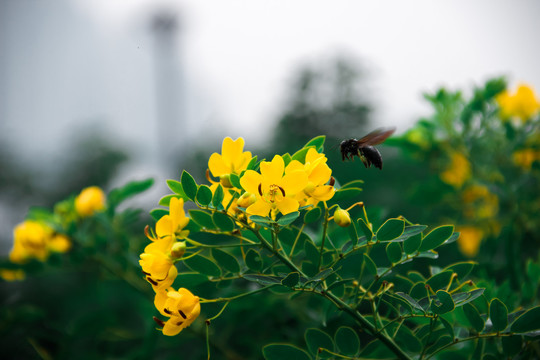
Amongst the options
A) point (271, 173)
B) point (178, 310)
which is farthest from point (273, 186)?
point (178, 310)

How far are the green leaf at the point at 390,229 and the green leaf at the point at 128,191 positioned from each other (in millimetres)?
A: 721

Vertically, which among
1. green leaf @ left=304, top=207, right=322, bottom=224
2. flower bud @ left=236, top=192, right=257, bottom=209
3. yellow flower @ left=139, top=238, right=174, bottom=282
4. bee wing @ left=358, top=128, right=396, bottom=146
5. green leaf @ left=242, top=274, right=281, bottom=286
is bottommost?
green leaf @ left=242, top=274, right=281, bottom=286

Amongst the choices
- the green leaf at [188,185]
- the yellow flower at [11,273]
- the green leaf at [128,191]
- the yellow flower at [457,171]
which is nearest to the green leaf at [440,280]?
the green leaf at [188,185]

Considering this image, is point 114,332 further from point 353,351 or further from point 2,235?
point 2,235

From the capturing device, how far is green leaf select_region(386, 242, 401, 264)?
25.5 inches

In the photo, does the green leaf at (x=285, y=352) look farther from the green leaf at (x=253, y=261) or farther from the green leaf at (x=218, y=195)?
the green leaf at (x=218, y=195)

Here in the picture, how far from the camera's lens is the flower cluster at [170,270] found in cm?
58

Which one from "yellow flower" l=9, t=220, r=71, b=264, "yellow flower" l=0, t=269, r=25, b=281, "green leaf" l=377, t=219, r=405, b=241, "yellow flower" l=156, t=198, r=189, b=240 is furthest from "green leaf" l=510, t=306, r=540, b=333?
"yellow flower" l=0, t=269, r=25, b=281

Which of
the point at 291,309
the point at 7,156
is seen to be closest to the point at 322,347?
the point at 291,309

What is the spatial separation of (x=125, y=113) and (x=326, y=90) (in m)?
1.70

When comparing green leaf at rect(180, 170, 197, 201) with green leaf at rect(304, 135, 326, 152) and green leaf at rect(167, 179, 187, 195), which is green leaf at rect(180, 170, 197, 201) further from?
green leaf at rect(304, 135, 326, 152)

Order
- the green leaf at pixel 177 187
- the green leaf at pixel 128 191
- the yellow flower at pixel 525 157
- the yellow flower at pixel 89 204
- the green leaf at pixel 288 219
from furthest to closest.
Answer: the yellow flower at pixel 525 157, the yellow flower at pixel 89 204, the green leaf at pixel 128 191, the green leaf at pixel 177 187, the green leaf at pixel 288 219

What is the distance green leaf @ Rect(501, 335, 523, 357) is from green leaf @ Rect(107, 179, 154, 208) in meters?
0.90

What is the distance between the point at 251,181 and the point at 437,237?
31cm
